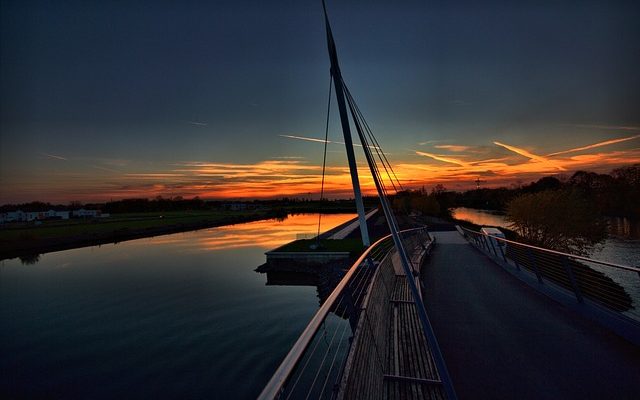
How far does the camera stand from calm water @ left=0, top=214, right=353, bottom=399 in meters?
10.4

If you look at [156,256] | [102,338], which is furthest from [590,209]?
[156,256]

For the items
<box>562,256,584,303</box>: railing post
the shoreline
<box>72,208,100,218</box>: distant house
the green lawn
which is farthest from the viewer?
<box>72,208,100,218</box>: distant house

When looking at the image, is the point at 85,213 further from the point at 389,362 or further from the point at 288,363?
the point at 288,363

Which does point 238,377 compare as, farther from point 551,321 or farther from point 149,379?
point 551,321

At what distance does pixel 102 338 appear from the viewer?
1388cm

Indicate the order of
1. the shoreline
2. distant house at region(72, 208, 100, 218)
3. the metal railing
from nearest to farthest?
the metal railing
the shoreline
distant house at region(72, 208, 100, 218)

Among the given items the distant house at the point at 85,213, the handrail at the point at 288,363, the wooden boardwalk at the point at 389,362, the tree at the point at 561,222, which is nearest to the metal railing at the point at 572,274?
the wooden boardwalk at the point at 389,362

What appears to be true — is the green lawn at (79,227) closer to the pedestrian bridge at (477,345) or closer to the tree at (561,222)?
the pedestrian bridge at (477,345)

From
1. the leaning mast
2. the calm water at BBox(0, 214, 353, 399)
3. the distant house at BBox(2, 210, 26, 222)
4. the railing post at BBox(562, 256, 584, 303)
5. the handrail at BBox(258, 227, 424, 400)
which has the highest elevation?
the leaning mast

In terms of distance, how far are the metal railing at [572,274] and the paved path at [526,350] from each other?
451mm

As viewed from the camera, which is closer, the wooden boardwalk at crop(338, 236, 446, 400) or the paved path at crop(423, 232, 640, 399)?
the wooden boardwalk at crop(338, 236, 446, 400)

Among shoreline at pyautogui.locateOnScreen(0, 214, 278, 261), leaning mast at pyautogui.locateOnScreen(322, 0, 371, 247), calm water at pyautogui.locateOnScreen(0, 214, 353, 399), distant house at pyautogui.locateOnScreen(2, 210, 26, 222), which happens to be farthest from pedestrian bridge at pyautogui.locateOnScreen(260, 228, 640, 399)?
distant house at pyautogui.locateOnScreen(2, 210, 26, 222)

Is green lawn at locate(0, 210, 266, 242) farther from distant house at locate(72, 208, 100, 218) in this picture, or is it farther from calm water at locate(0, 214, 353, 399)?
distant house at locate(72, 208, 100, 218)

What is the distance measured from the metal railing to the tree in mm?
3043
